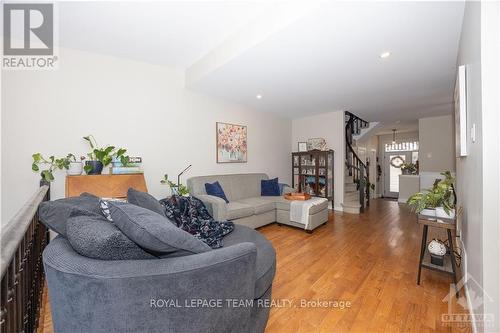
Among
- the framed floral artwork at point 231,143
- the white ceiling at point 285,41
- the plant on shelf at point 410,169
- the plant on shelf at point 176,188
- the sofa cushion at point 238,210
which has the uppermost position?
the white ceiling at point 285,41

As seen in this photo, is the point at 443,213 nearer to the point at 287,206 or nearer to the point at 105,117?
the point at 287,206

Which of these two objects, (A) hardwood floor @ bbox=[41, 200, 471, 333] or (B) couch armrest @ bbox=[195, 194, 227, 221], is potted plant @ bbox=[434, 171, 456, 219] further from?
(B) couch armrest @ bbox=[195, 194, 227, 221]

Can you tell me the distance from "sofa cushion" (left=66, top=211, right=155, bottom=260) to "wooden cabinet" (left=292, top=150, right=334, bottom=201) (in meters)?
4.59

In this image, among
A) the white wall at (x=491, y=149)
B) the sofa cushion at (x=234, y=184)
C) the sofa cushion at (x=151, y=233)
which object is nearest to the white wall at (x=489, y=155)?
the white wall at (x=491, y=149)

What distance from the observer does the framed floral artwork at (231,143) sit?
4.11 metres

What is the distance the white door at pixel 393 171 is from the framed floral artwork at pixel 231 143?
599cm

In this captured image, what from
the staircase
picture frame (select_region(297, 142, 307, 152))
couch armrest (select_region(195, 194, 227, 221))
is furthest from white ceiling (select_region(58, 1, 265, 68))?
the staircase

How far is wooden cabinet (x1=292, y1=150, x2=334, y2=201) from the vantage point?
16.1 feet

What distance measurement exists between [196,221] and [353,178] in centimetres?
484

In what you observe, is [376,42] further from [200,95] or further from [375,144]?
[375,144]

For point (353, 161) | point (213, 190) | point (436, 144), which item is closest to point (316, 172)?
point (353, 161)

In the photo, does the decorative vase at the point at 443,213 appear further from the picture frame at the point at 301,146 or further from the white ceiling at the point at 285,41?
the picture frame at the point at 301,146

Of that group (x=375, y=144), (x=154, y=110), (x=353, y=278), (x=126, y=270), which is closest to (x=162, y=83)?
(x=154, y=110)

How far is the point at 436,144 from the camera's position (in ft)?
18.7
